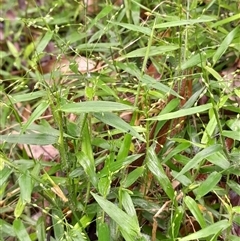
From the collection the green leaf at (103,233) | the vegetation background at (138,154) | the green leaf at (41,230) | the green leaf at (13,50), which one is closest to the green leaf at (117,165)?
the vegetation background at (138,154)

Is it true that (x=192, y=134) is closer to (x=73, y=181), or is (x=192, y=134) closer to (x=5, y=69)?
(x=73, y=181)

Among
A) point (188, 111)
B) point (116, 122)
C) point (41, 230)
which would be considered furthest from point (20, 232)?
point (188, 111)

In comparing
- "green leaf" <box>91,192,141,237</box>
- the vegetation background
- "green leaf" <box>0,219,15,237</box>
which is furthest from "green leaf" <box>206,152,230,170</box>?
"green leaf" <box>0,219,15,237</box>

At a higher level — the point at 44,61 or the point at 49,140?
the point at 49,140

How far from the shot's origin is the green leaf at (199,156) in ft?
3.42

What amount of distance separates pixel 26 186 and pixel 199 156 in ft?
1.16

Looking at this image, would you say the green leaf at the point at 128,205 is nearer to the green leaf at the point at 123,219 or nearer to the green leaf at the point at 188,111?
the green leaf at the point at 123,219

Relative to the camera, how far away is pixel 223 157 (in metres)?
1.09

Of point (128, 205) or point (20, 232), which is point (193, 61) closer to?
point (128, 205)

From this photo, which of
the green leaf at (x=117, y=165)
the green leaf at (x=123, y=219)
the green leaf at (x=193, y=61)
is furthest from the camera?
the green leaf at (x=193, y=61)

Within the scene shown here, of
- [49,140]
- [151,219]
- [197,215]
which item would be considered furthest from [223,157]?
[49,140]

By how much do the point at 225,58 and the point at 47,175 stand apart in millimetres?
693

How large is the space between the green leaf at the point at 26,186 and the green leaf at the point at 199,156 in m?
0.30

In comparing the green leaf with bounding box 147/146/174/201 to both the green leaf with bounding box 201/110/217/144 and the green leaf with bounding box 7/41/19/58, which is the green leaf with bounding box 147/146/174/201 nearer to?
the green leaf with bounding box 201/110/217/144
